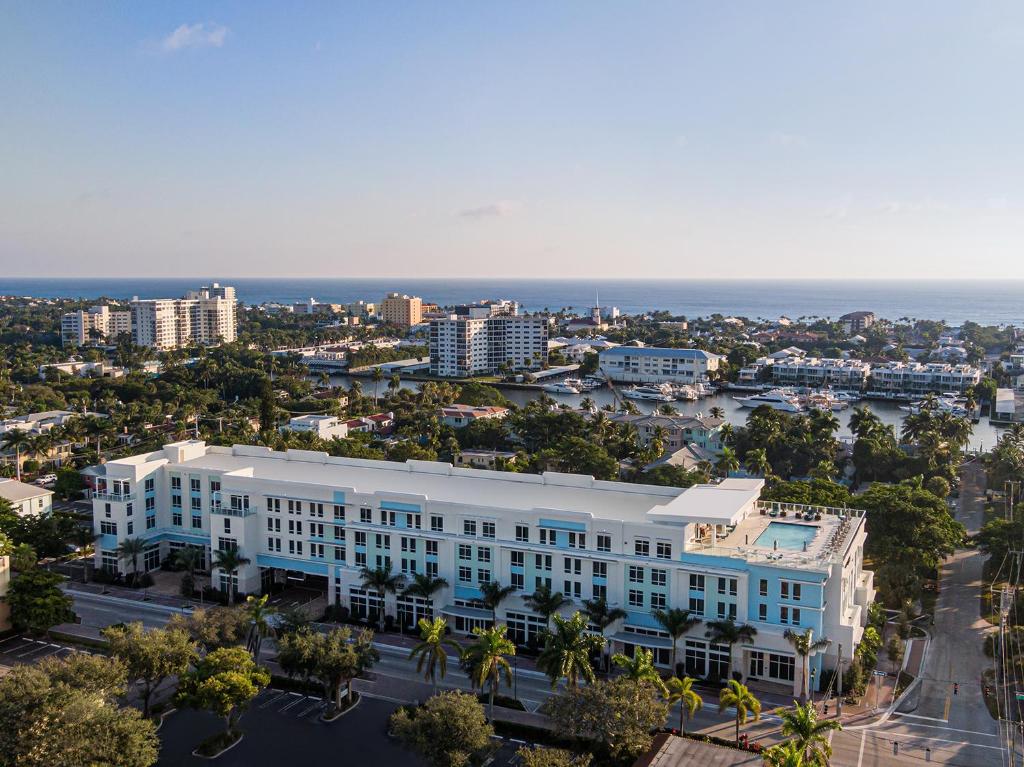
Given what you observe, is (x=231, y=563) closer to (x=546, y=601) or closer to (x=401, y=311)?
(x=546, y=601)

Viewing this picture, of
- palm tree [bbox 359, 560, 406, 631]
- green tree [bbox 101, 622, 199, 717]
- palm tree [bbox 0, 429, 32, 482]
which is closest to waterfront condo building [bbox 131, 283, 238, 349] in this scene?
palm tree [bbox 0, 429, 32, 482]

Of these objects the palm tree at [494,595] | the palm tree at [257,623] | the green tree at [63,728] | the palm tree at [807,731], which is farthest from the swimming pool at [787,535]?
the green tree at [63,728]

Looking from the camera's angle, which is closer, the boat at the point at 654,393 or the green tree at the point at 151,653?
the green tree at the point at 151,653

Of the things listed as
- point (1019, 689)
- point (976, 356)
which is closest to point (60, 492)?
point (1019, 689)

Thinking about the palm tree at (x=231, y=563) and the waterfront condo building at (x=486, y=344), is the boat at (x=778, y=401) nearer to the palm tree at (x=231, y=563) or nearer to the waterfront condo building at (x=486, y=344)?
the waterfront condo building at (x=486, y=344)

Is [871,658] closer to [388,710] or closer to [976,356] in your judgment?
[388,710]

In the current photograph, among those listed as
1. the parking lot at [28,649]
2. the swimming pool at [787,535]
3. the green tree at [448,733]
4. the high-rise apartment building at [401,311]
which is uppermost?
the high-rise apartment building at [401,311]

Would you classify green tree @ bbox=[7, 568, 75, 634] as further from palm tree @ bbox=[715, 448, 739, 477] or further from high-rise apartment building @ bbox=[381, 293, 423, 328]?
high-rise apartment building @ bbox=[381, 293, 423, 328]

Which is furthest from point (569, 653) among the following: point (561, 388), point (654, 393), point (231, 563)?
point (561, 388)
